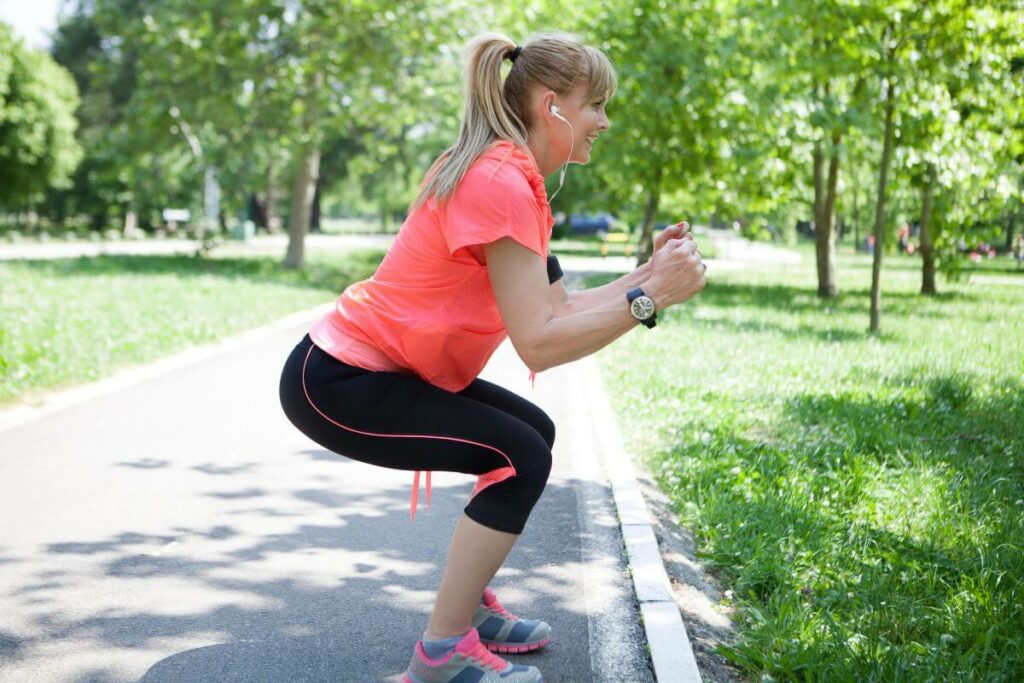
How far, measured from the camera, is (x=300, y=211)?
23.0 m

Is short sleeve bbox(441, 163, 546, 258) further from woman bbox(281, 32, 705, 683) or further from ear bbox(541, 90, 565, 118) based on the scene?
ear bbox(541, 90, 565, 118)

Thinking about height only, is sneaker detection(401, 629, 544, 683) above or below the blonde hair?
below

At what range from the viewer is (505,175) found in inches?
103

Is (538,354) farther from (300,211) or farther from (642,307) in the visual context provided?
(300,211)

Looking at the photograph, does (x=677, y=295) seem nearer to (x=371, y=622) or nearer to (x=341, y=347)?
(x=341, y=347)

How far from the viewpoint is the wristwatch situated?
2643 mm

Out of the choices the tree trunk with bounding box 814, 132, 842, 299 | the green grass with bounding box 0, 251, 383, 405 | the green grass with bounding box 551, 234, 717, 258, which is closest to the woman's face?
the green grass with bounding box 0, 251, 383, 405

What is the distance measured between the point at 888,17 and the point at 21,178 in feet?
113

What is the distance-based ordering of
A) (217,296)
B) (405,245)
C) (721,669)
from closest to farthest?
1. (405,245)
2. (721,669)
3. (217,296)

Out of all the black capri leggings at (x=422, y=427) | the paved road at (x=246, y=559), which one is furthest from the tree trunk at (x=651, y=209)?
the black capri leggings at (x=422, y=427)

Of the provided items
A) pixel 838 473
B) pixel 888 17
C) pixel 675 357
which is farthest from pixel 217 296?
pixel 838 473

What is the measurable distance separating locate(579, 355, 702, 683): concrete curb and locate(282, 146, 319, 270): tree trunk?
17087mm

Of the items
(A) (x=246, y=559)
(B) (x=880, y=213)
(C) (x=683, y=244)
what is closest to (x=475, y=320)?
(C) (x=683, y=244)

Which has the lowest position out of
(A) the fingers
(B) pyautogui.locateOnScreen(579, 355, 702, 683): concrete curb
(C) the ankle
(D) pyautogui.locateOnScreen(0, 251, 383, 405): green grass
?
(B) pyautogui.locateOnScreen(579, 355, 702, 683): concrete curb
